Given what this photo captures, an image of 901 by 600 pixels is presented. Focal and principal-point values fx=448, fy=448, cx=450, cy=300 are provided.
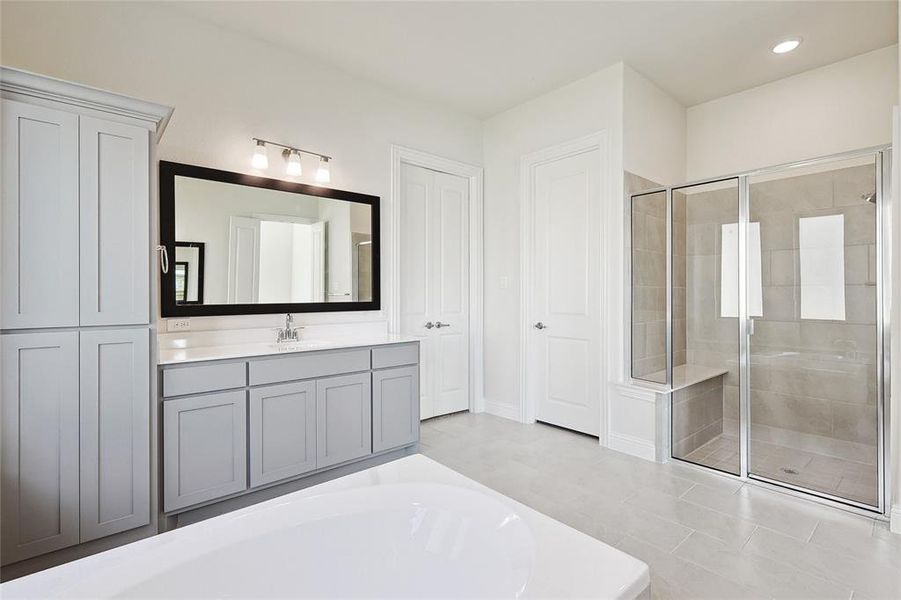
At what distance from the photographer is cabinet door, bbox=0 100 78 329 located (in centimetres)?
169

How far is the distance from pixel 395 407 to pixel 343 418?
0.40 metres

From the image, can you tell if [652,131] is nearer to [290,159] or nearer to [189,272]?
[290,159]

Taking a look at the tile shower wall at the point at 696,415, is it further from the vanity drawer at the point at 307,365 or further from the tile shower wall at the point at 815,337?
the vanity drawer at the point at 307,365

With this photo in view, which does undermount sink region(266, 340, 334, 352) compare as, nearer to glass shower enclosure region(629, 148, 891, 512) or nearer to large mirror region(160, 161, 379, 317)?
large mirror region(160, 161, 379, 317)

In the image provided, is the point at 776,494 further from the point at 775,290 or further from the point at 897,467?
the point at 775,290

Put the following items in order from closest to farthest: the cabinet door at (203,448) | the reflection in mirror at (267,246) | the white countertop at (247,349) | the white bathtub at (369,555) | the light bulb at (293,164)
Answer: the white bathtub at (369,555) < the cabinet door at (203,448) < the white countertop at (247,349) < the reflection in mirror at (267,246) < the light bulb at (293,164)

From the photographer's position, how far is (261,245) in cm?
294

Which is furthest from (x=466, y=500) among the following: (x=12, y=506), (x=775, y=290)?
(x=775, y=290)

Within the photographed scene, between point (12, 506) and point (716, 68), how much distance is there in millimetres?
4683

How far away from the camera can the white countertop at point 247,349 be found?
7.36 ft

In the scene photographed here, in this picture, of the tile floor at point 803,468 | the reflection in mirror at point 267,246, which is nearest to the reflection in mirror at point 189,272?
the reflection in mirror at point 267,246

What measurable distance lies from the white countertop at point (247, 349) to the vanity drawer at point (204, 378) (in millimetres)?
46

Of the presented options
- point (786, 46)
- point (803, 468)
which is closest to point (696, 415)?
point (803, 468)

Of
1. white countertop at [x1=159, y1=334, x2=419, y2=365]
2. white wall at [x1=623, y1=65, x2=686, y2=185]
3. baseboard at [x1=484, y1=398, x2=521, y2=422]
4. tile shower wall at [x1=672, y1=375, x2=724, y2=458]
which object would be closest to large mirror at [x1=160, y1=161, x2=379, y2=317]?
white countertop at [x1=159, y1=334, x2=419, y2=365]
